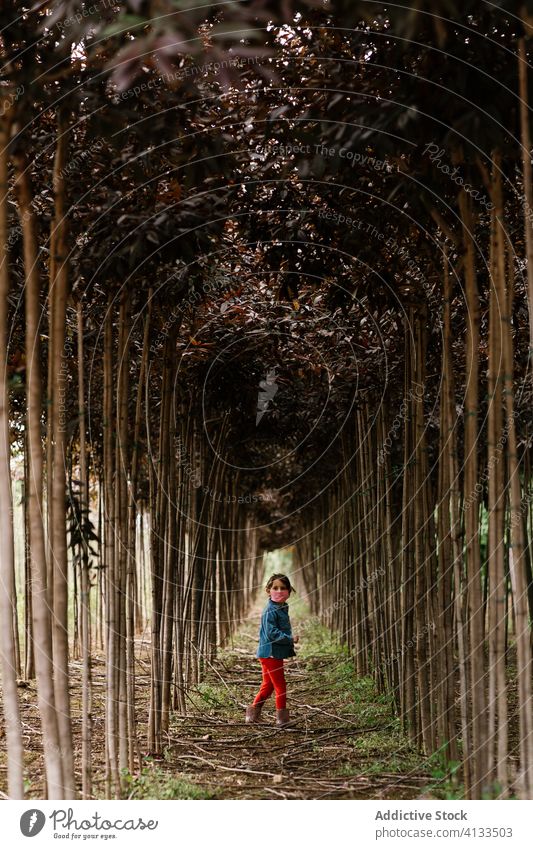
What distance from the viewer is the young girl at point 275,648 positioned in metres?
6.32

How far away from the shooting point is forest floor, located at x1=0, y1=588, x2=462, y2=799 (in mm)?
4262

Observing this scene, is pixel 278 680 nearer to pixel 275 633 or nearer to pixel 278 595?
pixel 275 633

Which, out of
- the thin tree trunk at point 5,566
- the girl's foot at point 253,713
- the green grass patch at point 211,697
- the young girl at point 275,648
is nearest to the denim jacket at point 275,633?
the young girl at point 275,648

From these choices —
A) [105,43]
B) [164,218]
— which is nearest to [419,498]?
[164,218]

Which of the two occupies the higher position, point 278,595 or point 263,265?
point 263,265

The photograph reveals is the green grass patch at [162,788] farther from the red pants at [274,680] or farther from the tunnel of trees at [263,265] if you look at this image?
the red pants at [274,680]

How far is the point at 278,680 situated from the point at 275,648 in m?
0.22

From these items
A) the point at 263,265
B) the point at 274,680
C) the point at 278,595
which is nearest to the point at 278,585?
the point at 278,595

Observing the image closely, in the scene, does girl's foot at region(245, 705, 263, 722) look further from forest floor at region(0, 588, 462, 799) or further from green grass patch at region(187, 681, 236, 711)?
green grass patch at region(187, 681, 236, 711)

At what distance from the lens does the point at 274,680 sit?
632cm

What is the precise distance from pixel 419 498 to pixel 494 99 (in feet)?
7.81
